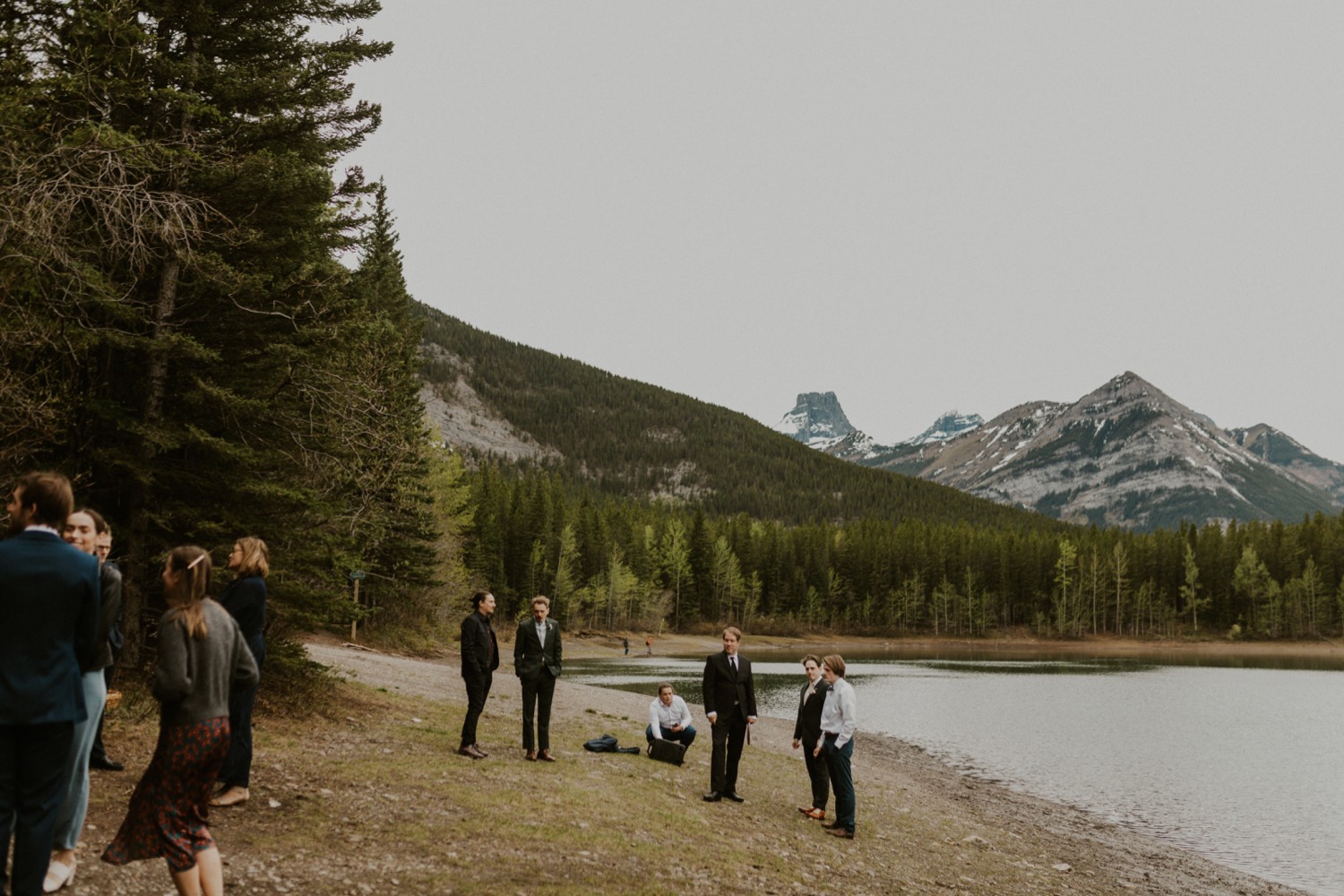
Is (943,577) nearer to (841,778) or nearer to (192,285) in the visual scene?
(841,778)

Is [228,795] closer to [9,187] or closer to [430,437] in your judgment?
[9,187]

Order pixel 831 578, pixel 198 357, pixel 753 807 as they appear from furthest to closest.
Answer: pixel 831 578
pixel 753 807
pixel 198 357

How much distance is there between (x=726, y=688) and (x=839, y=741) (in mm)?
2000

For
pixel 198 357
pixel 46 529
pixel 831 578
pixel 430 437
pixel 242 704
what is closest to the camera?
pixel 46 529

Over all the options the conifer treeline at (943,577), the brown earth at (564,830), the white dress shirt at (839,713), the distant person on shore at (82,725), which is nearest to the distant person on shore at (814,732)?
the white dress shirt at (839,713)

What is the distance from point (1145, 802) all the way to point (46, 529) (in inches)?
957

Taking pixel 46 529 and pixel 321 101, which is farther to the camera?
pixel 321 101

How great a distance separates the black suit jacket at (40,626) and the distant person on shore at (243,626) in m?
2.98

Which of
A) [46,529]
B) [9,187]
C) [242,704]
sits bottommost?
[242,704]

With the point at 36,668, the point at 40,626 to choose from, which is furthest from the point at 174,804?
the point at 40,626

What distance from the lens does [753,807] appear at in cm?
1416

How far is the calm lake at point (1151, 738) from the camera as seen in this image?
19.4 meters

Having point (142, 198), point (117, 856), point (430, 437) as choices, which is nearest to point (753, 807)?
point (117, 856)

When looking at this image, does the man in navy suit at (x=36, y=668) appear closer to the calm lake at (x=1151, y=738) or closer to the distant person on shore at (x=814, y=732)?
the distant person on shore at (x=814, y=732)
